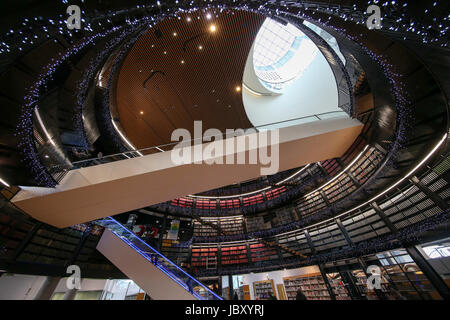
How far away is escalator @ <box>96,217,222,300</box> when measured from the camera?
15.4ft

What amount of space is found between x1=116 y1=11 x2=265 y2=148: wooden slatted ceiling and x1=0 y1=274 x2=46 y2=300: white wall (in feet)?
21.7

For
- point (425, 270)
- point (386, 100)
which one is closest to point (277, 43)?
point (386, 100)

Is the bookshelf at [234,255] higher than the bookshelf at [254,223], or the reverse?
the bookshelf at [254,223]

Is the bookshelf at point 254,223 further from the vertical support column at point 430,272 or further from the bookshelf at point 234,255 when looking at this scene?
the vertical support column at point 430,272

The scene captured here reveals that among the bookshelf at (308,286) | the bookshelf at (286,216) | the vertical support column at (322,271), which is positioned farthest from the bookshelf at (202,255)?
the vertical support column at (322,271)

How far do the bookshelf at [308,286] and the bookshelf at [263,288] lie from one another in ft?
2.30

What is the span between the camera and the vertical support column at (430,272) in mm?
4781

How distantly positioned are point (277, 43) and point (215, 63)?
8.14 meters

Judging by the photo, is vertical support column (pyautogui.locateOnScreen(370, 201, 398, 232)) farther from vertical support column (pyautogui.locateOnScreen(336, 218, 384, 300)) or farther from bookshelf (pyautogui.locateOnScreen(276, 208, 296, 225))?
bookshelf (pyautogui.locateOnScreen(276, 208, 296, 225))

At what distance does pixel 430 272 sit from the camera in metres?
5.14

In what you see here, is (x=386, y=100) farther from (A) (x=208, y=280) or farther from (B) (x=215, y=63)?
(A) (x=208, y=280)

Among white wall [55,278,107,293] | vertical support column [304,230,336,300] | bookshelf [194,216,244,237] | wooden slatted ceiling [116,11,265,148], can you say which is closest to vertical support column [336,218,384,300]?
vertical support column [304,230,336,300]

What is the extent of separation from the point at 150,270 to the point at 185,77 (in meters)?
7.43

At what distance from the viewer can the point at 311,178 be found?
9992 mm
